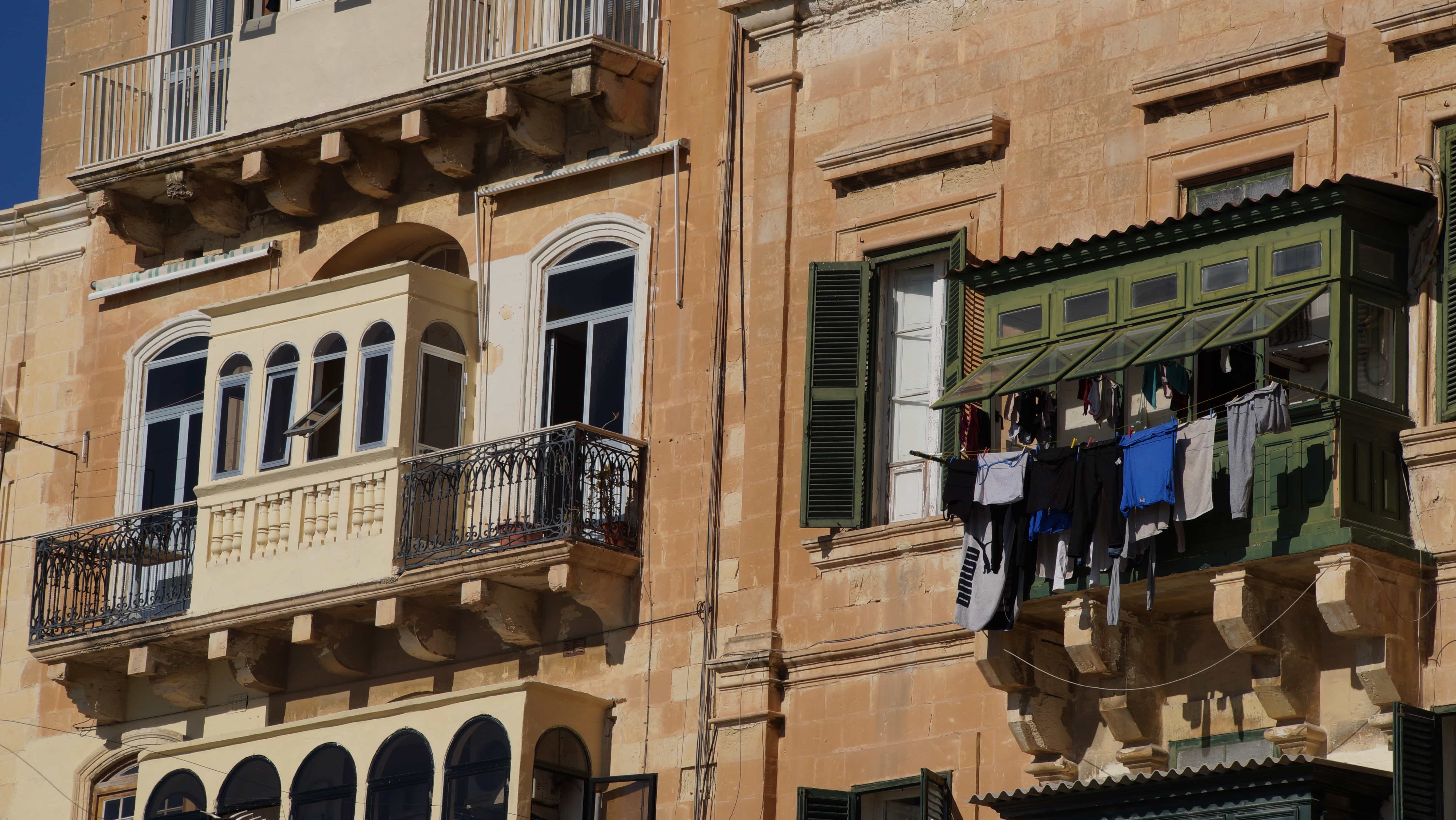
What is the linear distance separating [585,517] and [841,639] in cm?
257

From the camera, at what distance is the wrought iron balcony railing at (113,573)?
26.1 meters

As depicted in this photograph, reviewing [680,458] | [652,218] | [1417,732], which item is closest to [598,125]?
[652,218]

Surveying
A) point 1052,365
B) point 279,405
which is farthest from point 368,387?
point 1052,365

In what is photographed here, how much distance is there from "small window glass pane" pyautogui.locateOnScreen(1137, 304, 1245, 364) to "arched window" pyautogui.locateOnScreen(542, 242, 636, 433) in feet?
18.9

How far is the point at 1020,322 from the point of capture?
20.9 meters

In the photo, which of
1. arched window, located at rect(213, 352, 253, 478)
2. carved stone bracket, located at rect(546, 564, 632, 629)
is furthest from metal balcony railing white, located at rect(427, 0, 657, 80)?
carved stone bracket, located at rect(546, 564, 632, 629)

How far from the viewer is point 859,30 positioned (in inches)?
926

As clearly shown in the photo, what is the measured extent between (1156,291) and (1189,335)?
2.21ft

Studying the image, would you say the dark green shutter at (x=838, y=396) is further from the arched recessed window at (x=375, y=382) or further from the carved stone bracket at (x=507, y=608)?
the arched recessed window at (x=375, y=382)

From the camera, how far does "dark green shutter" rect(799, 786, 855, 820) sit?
21.6 m

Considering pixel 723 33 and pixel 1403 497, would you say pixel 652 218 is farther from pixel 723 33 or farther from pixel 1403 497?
pixel 1403 497

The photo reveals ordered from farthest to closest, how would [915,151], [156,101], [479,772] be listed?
[156,101] < [479,772] < [915,151]

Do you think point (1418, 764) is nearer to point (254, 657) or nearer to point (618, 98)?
point (618, 98)

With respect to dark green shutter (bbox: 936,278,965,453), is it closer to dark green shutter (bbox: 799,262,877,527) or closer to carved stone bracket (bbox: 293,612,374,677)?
dark green shutter (bbox: 799,262,877,527)
